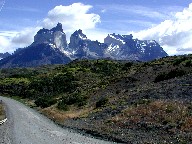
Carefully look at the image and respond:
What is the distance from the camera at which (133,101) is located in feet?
175

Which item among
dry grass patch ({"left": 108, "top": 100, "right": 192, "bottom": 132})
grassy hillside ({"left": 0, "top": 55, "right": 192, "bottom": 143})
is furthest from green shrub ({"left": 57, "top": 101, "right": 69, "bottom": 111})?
dry grass patch ({"left": 108, "top": 100, "right": 192, "bottom": 132})

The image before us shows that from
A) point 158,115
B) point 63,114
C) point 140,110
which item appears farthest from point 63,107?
point 158,115

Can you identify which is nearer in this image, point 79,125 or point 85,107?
point 79,125

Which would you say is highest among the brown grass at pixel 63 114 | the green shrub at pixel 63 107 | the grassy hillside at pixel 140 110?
the grassy hillside at pixel 140 110

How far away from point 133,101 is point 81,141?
19.4 m

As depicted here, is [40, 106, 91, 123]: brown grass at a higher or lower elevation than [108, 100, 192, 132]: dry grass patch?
lower

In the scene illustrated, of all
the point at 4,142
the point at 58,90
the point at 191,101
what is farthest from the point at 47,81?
the point at 4,142

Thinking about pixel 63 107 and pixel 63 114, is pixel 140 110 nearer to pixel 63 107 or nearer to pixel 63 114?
pixel 63 114

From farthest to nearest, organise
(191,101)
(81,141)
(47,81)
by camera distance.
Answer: (47,81) < (191,101) < (81,141)

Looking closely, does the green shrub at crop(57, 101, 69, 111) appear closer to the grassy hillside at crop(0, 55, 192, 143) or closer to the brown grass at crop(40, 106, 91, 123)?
the grassy hillside at crop(0, 55, 192, 143)

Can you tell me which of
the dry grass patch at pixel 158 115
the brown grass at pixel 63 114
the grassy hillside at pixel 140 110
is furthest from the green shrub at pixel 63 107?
the dry grass patch at pixel 158 115

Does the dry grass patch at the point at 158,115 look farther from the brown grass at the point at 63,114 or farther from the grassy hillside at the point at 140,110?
the brown grass at the point at 63,114

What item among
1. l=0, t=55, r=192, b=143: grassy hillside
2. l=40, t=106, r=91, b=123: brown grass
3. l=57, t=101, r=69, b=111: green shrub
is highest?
l=0, t=55, r=192, b=143: grassy hillside

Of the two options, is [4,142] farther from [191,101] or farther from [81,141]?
[191,101]
